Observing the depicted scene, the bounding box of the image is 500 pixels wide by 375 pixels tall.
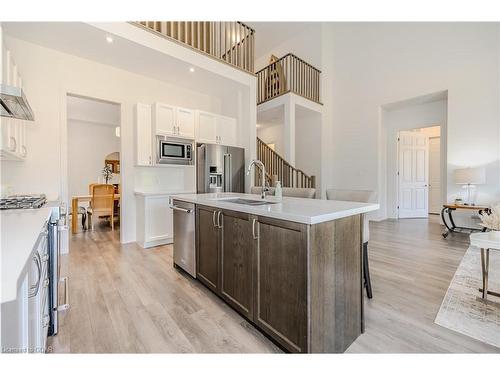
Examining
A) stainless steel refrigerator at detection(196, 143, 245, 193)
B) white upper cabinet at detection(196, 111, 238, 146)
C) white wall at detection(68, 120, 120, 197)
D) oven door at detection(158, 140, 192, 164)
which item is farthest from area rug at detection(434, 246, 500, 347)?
white wall at detection(68, 120, 120, 197)

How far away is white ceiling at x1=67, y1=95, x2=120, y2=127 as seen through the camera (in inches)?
236

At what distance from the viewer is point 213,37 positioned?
4.06 m

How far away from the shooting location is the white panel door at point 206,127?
427 cm

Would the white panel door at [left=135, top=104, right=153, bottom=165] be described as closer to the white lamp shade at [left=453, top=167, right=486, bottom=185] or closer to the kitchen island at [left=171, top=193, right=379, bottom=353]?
the kitchen island at [left=171, top=193, right=379, bottom=353]

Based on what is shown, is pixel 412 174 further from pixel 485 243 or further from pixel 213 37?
pixel 213 37

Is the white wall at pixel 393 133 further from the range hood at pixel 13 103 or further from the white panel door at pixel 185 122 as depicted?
the range hood at pixel 13 103

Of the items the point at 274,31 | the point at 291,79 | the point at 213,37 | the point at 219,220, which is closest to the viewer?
the point at 219,220

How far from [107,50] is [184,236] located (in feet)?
9.13

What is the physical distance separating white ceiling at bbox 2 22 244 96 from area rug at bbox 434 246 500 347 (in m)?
4.16

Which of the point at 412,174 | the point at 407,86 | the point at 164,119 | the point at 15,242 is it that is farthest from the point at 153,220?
the point at 412,174

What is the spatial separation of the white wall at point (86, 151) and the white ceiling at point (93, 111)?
0.64ft

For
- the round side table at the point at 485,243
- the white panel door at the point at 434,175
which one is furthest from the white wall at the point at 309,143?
the round side table at the point at 485,243
